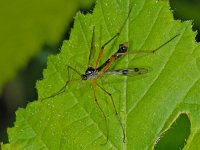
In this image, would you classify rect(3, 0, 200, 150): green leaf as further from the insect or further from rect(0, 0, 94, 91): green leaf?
rect(0, 0, 94, 91): green leaf

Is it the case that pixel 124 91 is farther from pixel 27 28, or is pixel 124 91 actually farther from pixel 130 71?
pixel 27 28

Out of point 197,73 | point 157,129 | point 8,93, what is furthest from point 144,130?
point 8,93

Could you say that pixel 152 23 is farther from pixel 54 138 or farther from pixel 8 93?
pixel 8 93

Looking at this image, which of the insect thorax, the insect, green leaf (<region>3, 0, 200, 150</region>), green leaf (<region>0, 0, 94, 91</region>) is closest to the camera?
green leaf (<region>3, 0, 200, 150</region>)

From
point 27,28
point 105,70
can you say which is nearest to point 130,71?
point 105,70

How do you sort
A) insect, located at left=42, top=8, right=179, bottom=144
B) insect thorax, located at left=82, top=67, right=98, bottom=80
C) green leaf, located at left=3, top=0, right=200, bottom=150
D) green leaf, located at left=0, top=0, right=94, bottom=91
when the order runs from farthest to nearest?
green leaf, located at left=0, top=0, right=94, bottom=91, insect thorax, located at left=82, top=67, right=98, bottom=80, insect, located at left=42, top=8, right=179, bottom=144, green leaf, located at left=3, top=0, right=200, bottom=150

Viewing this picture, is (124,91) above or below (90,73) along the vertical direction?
below

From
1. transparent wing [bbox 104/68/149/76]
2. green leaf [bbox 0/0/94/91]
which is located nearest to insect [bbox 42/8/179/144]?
transparent wing [bbox 104/68/149/76]
